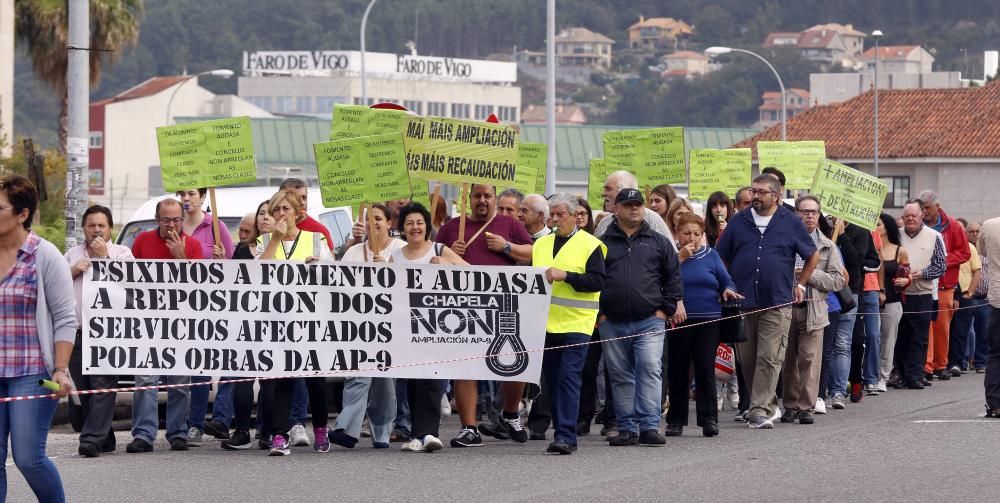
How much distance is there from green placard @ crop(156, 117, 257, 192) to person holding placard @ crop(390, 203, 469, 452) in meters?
1.62

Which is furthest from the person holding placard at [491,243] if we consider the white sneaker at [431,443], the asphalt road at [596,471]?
the white sneaker at [431,443]

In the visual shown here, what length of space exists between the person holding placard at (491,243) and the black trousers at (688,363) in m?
1.14

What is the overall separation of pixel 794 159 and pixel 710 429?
6988 mm

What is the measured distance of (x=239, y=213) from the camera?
15.6 m

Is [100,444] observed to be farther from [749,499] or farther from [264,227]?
[749,499]

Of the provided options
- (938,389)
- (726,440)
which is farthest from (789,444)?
(938,389)

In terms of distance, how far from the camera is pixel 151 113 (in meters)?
128

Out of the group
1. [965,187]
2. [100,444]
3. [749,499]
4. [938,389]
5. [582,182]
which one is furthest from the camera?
[582,182]

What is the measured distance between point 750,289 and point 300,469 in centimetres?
424

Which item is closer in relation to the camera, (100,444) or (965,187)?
(100,444)

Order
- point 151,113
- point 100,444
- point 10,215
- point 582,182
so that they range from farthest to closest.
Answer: point 151,113, point 582,182, point 100,444, point 10,215

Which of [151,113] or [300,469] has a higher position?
[151,113]

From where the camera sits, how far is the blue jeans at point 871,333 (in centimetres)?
1684

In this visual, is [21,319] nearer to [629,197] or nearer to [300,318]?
[300,318]
